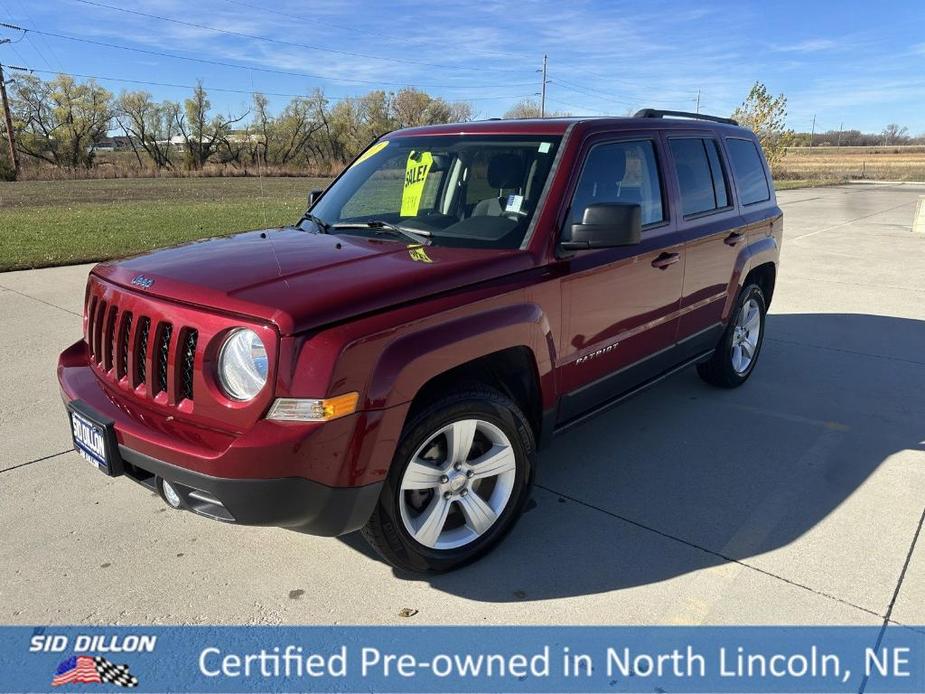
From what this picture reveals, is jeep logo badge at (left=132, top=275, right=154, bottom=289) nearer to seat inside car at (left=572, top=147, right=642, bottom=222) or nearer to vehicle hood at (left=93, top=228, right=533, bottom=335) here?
vehicle hood at (left=93, top=228, right=533, bottom=335)

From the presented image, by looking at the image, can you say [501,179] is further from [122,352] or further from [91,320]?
[91,320]

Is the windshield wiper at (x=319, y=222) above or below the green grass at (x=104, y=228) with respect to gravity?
above

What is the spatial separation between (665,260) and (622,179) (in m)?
0.55

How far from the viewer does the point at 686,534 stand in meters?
3.30

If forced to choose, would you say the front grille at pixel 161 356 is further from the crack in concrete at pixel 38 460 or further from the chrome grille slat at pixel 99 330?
the crack in concrete at pixel 38 460

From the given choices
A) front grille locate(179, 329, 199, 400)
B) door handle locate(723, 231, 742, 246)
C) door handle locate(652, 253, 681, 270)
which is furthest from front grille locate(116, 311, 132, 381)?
door handle locate(723, 231, 742, 246)

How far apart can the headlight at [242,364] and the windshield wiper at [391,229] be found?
1.10 metres

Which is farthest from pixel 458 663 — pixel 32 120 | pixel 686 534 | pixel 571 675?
pixel 32 120

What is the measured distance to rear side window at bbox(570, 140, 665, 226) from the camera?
3.41 metres

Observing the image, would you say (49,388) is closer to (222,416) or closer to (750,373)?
(222,416)

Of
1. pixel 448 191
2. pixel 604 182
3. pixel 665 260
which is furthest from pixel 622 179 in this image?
pixel 448 191

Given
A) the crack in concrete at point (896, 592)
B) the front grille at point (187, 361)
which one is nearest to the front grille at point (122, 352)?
the front grille at point (187, 361)

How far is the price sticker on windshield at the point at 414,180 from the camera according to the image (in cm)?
360

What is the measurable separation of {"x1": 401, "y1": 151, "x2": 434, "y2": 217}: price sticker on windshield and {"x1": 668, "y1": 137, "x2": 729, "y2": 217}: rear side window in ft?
4.93
